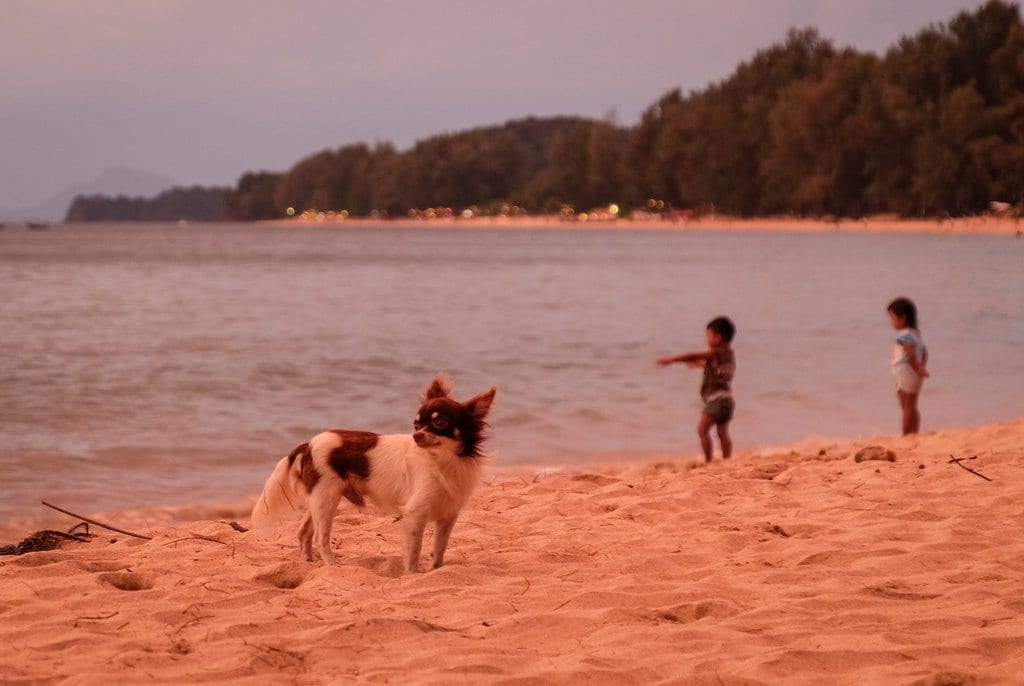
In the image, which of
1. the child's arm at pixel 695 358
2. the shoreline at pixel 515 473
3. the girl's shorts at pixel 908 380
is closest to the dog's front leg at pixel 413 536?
the shoreline at pixel 515 473

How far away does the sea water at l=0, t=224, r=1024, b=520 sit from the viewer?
12336 mm

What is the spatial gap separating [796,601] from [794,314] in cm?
2394

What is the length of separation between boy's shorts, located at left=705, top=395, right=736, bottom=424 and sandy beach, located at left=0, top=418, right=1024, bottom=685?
2521 millimetres

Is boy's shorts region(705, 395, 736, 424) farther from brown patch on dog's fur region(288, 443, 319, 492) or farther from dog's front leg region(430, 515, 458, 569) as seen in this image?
brown patch on dog's fur region(288, 443, 319, 492)

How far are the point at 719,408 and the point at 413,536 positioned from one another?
527cm

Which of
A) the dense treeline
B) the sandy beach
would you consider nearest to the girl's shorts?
the sandy beach

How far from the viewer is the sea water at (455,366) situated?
12336 millimetres

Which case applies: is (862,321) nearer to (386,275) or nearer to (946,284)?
(946,284)

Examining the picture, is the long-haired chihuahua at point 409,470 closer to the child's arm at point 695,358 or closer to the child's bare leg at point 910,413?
the child's arm at point 695,358

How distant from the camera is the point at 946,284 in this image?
113ft

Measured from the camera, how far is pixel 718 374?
34.9ft

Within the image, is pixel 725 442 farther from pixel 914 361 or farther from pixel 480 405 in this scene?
pixel 480 405

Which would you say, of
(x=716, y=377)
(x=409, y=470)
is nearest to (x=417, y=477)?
(x=409, y=470)

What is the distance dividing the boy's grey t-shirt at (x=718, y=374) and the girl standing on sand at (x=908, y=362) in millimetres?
1914
